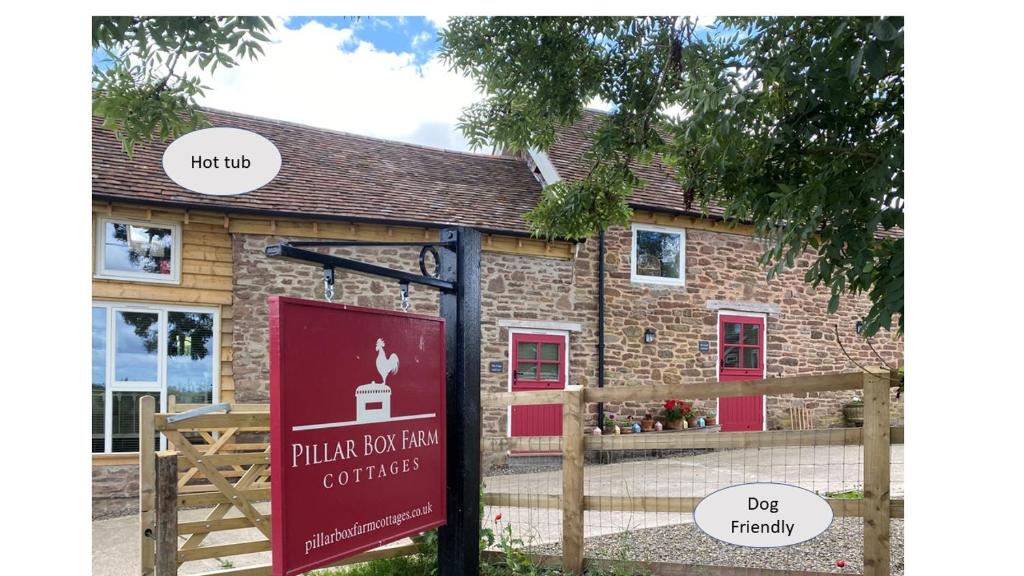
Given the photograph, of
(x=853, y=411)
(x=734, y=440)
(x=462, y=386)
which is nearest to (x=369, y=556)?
(x=462, y=386)

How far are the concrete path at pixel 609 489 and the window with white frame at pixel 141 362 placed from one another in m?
0.65

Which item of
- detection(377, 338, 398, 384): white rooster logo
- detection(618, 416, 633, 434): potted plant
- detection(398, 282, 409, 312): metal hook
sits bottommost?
detection(618, 416, 633, 434): potted plant

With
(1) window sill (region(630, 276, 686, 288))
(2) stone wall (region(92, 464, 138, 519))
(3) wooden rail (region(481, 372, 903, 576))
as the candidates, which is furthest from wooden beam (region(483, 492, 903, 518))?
(1) window sill (region(630, 276, 686, 288))

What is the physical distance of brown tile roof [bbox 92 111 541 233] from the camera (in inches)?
209

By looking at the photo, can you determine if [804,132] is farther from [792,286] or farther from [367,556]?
[792,286]

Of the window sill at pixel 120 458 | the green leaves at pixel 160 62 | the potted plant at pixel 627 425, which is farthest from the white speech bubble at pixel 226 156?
the potted plant at pixel 627 425

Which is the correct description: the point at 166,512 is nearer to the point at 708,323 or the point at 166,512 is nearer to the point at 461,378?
Result: the point at 461,378

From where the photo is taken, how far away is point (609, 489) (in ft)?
17.8

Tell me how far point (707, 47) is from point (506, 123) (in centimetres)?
118

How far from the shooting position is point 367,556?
3646 mm

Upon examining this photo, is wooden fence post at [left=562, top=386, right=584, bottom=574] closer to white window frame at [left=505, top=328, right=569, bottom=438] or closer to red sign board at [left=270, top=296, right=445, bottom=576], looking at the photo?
red sign board at [left=270, top=296, right=445, bottom=576]

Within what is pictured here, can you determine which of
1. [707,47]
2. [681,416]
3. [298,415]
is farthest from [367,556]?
[681,416]

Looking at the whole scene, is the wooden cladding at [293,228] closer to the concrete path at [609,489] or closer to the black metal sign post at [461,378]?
the concrete path at [609,489]

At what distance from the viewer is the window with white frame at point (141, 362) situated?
4.78m
